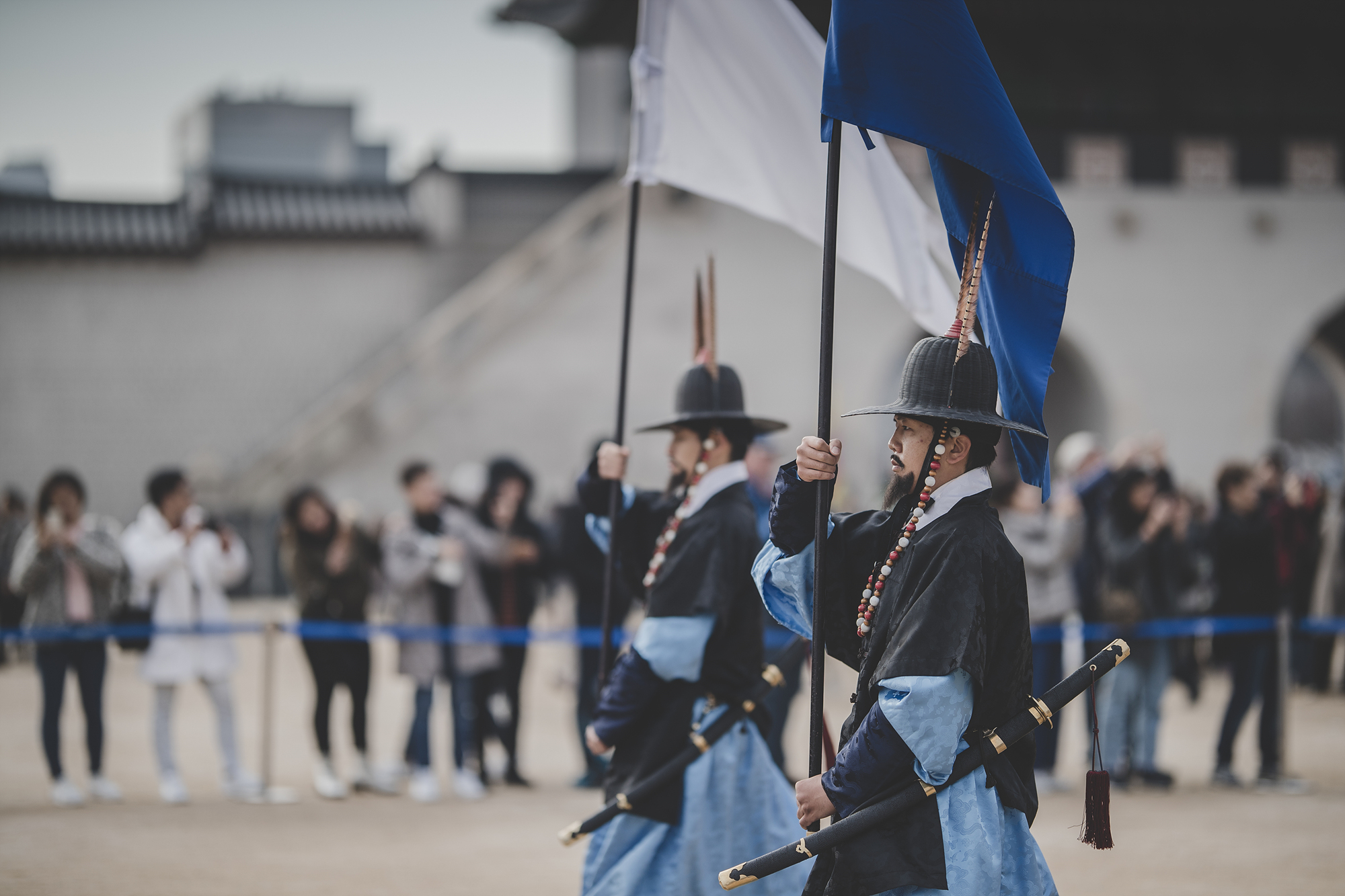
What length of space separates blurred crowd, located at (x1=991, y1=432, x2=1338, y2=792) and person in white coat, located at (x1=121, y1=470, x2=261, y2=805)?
4.20m

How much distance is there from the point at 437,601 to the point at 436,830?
156 cm

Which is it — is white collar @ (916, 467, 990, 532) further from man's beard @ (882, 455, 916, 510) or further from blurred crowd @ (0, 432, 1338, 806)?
blurred crowd @ (0, 432, 1338, 806)

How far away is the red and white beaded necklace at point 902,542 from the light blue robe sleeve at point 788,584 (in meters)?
0.15

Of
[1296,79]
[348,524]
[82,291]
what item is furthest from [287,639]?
[1296,79]

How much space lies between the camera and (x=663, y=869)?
4141mm

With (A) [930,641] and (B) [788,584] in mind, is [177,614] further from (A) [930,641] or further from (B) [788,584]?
(A) [930,641]

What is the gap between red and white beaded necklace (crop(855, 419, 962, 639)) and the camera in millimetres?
3205

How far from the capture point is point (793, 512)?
3.28 m

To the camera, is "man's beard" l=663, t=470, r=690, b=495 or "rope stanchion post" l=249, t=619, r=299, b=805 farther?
"rope stanchion post" l=249, t=619, r=299, b=805

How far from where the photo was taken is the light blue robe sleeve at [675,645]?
415 centimetres

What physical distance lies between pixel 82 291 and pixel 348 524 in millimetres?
13833

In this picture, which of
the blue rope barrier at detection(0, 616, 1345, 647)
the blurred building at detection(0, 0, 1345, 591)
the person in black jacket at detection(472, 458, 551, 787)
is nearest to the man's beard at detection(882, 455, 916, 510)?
the blue rope barrier at detection(0, 616, 1345, 647)

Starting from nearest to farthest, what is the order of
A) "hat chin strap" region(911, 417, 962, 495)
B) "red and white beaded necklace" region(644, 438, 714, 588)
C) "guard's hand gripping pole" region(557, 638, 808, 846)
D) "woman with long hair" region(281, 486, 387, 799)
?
1. "hat chin strap" region(911, 417, 962, 495)
2. "guard's hand gripping pole" region(557, 638, 808, 846)
3. "red and white beaded necklace" region(644, 438, 714, 588)
4. "woman with long hair" region(281, 486, 387, 799)

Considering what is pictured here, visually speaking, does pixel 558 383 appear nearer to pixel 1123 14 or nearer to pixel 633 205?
pixel 1123 14
